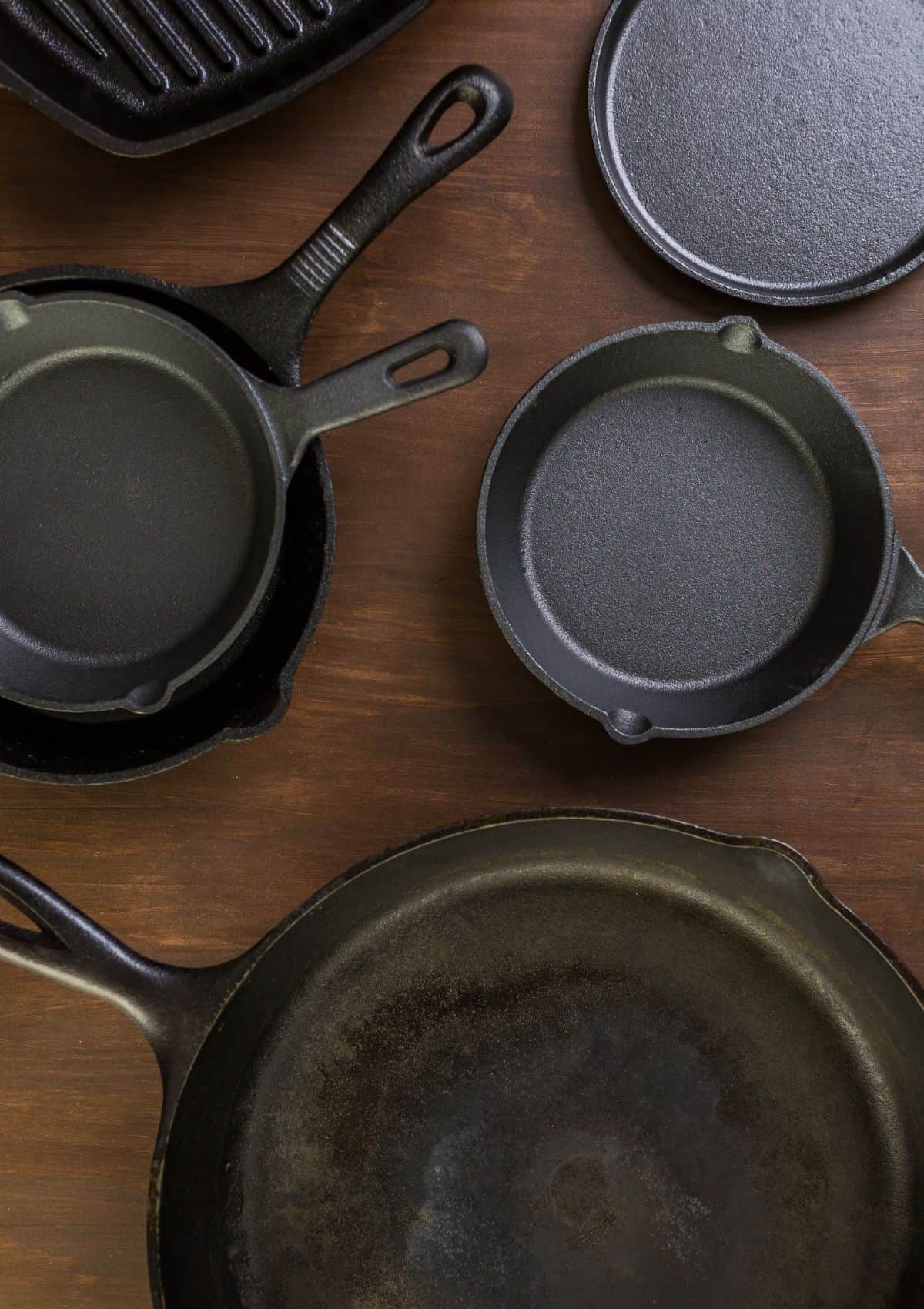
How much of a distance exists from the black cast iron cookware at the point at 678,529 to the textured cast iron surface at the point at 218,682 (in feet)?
0.43

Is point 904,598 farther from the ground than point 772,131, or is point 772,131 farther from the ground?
point 772,131

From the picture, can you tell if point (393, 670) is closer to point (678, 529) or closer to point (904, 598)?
point (678, 529)

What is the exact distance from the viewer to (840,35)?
83cm

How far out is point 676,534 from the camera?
2.73 feet

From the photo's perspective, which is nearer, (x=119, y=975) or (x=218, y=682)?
(x=119, y=975)

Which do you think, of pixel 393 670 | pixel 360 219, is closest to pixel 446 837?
pixel 393 670

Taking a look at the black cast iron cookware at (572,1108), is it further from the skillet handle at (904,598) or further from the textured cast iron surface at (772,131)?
the textured cast iron surface at (772,131)

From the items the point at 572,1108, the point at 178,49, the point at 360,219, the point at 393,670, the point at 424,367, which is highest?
the point at 178,49

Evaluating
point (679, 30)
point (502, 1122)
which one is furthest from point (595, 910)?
point (679, 30)

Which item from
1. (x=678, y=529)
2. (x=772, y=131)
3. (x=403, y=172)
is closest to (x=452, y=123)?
(x=403, y=172)

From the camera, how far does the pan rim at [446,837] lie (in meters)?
0.68

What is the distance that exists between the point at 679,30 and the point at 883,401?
1.03 feet

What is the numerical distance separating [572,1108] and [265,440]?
0.52 m

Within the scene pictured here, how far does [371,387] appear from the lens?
0.68m
